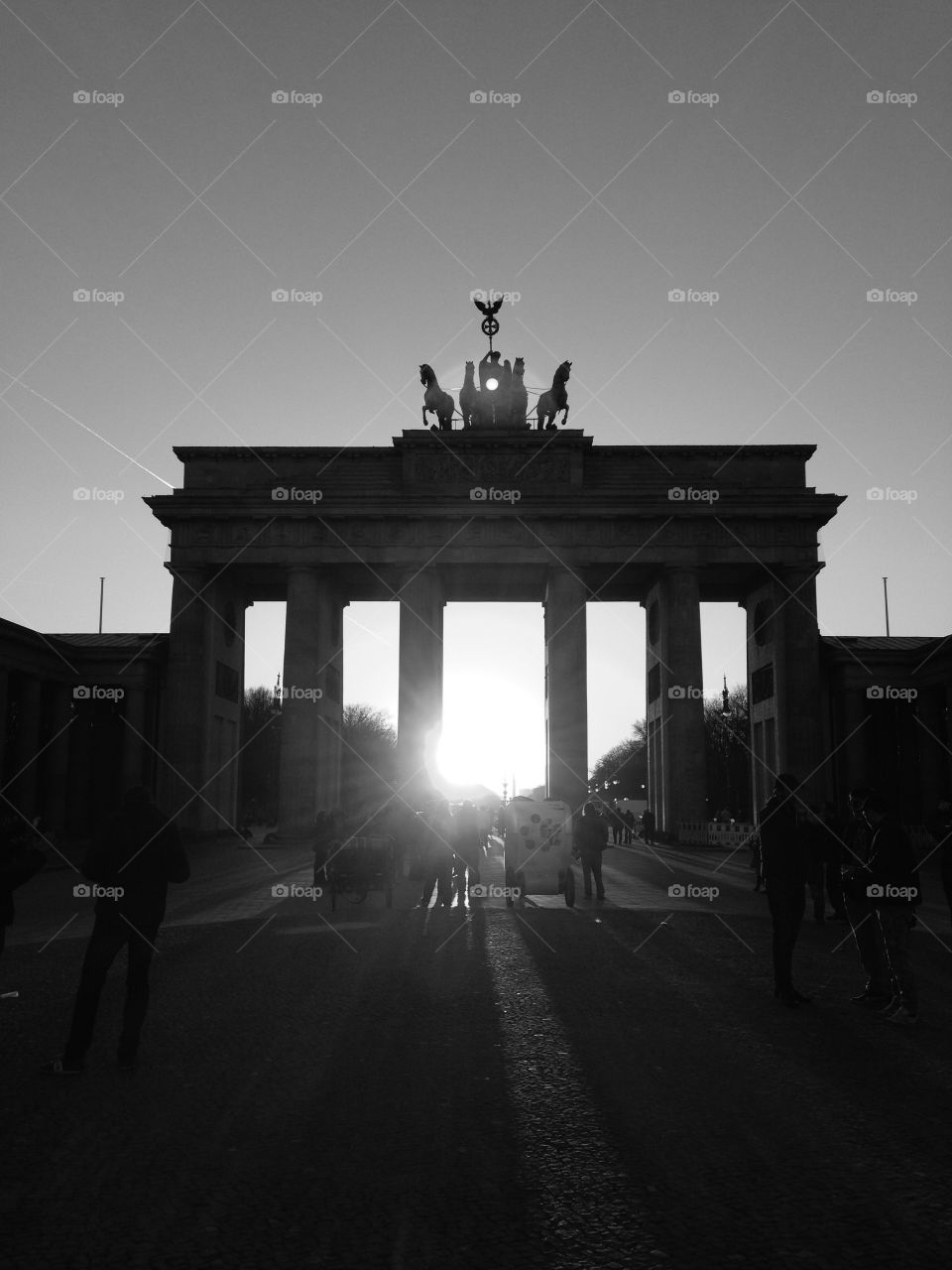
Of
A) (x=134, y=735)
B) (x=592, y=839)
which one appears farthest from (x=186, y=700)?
(x=592, y=839)

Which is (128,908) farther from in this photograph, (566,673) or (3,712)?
(566,673)

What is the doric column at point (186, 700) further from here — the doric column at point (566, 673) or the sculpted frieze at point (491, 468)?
the doric column at point (566, 673)

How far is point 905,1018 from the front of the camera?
1129 centimetres

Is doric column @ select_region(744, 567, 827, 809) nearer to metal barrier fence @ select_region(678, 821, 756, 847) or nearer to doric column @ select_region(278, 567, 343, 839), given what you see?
metal barrier fence @ select_region(678, 821, 756, 847)

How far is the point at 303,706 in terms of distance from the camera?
185ft

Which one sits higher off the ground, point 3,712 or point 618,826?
point 3,712

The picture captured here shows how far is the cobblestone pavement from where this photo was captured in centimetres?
560

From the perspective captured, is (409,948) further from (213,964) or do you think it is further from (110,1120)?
(110,1120)

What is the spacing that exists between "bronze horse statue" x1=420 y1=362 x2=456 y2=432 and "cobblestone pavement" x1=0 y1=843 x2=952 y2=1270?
45.0m

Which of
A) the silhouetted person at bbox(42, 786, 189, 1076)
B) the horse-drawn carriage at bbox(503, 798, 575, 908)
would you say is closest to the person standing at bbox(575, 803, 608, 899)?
the horse-drawn carriage at bbox(503, 798, 575, 908)

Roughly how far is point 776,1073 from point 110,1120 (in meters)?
4.81

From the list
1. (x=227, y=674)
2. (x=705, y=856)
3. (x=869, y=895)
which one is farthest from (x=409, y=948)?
(x=227, y=674)

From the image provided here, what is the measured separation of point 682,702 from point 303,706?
58.3ft

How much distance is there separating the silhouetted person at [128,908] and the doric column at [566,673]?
46552mm
